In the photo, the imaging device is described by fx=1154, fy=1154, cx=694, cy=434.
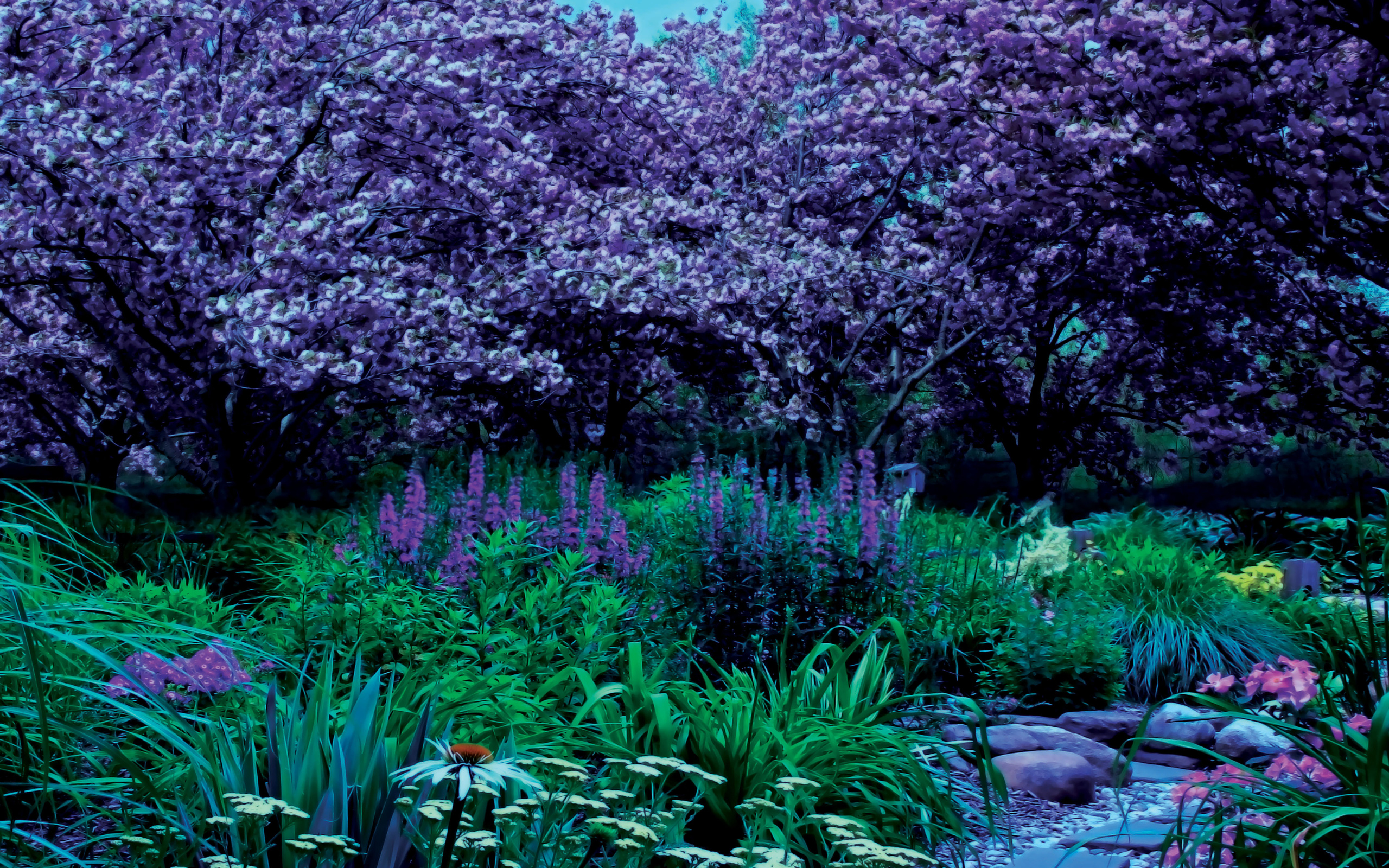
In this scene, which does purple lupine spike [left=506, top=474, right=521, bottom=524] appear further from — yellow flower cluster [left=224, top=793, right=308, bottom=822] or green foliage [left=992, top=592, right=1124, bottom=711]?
yellow flower cluster [left=224, top=793, right=308, bottom=822]

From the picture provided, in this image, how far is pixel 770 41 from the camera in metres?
14.0

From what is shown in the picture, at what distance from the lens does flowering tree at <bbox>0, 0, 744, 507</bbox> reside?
28.1 ft

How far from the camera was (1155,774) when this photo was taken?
14.9 ft

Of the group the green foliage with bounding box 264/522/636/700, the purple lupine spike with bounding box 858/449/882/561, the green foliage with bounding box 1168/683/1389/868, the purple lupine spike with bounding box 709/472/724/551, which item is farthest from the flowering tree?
the green foliage with bounding box 1168/683/1389/868

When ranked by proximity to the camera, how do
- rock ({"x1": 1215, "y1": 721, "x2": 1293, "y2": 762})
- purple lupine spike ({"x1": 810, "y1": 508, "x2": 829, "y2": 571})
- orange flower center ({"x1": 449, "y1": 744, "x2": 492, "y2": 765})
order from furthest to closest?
purple lupine spike ({"x1": 810, "y1": 508, "x2": 829, "y2": 571}) < rock ({"x1": 1215, "y1": 721, "x2": 1293, "y2": 762}) < orange flower center ({"x1": 449, "y1": 744, "x2": 492, "y2": 765})

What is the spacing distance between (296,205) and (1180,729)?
7.40 meters

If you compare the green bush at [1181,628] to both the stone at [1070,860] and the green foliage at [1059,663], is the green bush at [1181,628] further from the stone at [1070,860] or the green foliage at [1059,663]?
the stone at [1070,860]

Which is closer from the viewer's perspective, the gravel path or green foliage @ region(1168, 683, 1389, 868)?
green foliage @ region(1168, 683, 1389, 868)

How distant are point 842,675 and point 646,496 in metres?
6.26

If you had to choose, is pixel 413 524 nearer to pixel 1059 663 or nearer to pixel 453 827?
pixel 1059 663

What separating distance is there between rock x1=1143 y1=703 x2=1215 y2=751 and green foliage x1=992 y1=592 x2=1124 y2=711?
333 mm

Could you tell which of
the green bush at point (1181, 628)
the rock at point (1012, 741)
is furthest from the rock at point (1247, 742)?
the green bush at point (1181, 628)

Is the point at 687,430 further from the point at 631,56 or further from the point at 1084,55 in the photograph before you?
the point at 1084,55

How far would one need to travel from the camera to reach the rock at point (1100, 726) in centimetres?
496
